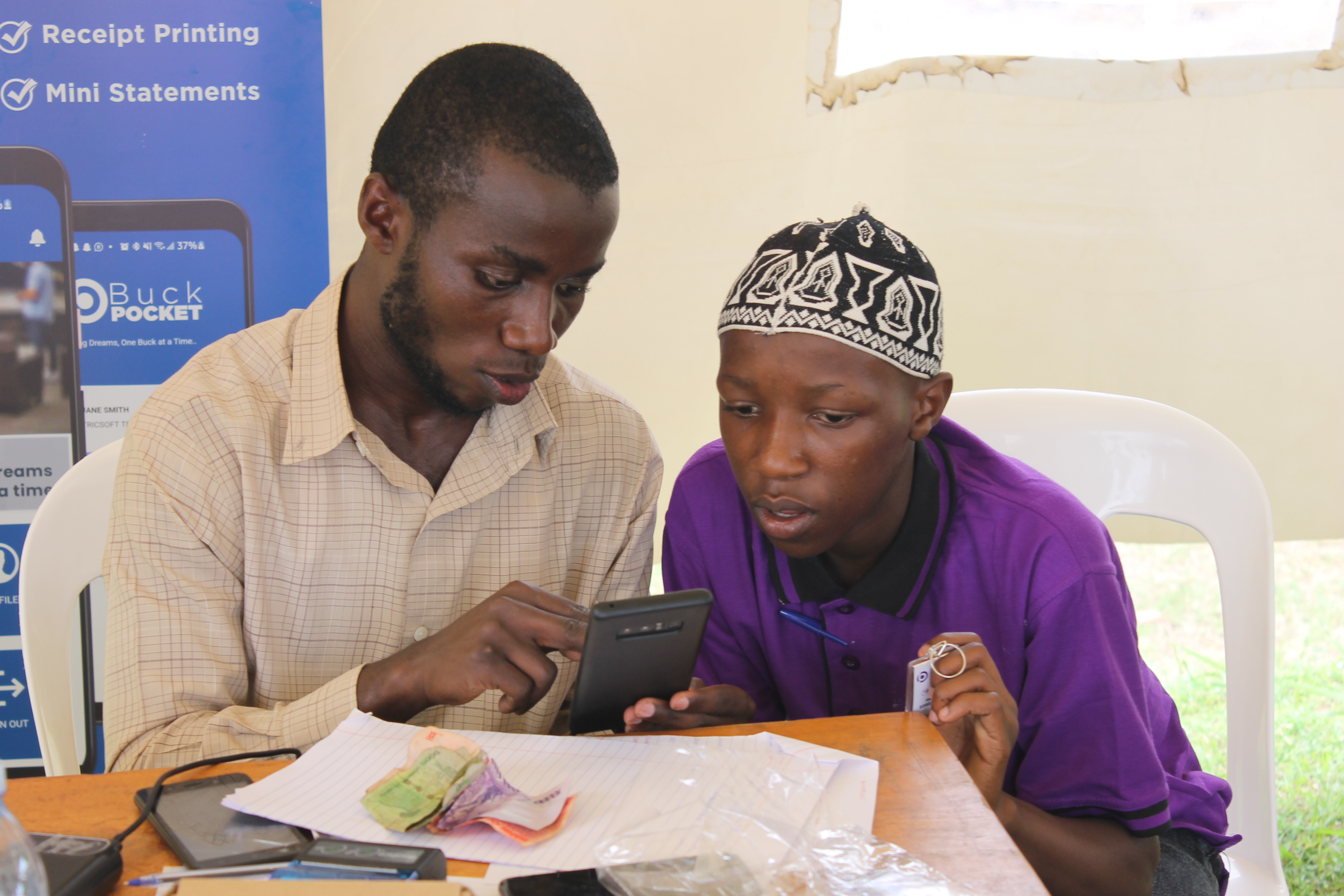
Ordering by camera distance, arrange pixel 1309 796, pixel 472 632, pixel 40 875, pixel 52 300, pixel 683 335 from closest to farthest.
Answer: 1. pixel 40 875
2. pixel 472 632
3. pixel 52 300
4. pixel 683 335
5. pixel 1309 796

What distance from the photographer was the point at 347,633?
144 centimetres

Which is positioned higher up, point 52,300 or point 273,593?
point 52,300

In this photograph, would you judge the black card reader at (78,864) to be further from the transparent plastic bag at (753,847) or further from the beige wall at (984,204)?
the beige wall at (984,204)

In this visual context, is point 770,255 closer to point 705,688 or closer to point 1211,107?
point 705,688

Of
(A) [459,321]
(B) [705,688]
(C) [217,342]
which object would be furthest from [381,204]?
(B) [705,688]

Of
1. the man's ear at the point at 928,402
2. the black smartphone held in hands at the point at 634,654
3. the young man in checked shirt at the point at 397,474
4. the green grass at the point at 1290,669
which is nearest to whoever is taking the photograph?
the black smartphone held in hands at the point at 634,654

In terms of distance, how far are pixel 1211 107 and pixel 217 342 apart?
2072mm

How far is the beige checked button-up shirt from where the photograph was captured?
4.21 ft

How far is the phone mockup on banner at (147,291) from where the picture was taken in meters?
2.31

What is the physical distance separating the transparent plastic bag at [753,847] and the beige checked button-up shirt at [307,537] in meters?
0.47

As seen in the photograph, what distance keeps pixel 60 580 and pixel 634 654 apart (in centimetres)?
105

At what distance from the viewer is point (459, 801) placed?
2.85 feet

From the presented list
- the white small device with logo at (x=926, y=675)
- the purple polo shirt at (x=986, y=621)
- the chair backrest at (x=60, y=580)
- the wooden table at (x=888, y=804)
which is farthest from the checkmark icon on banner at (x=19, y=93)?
the white small device with logo at (x=926, y=675)

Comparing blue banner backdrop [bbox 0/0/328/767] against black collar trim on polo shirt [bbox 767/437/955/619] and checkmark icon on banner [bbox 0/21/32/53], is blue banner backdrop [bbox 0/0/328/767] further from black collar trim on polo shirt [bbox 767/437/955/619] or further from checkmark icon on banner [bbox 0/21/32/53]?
black collar trim on polo shirt [bbox 767/437/955/619]
